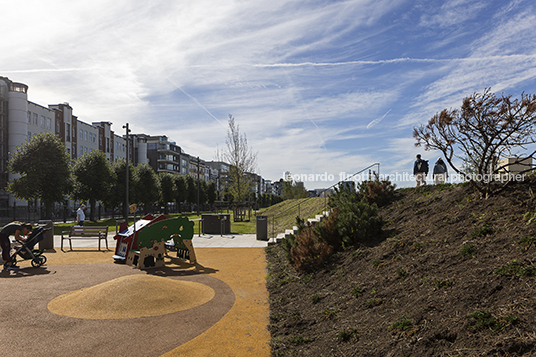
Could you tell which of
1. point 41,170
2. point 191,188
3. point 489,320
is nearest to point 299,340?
point 489,320

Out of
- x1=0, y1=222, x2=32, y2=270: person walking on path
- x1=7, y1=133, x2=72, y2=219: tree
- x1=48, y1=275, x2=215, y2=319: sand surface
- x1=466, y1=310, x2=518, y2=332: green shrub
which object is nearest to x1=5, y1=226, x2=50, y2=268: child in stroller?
x1=0, y1=222, x2=32, y2=270: person walking on path

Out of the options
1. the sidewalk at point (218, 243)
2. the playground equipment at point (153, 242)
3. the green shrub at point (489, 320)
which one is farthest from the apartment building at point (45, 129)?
the green shrub at point (489, 320)

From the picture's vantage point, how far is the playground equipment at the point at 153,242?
1051 cm

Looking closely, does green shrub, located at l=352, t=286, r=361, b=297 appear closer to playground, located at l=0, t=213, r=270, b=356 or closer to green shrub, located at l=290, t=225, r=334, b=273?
playground, located at l=0, t=213, r=270, b=356

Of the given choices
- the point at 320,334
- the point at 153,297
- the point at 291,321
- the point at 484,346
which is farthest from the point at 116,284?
the point at 484,346

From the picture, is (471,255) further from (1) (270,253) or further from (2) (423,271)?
(1) (270,253)

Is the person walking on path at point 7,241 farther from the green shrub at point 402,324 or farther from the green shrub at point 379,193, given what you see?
the green shrub at point 379,193

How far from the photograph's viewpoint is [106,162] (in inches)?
1507

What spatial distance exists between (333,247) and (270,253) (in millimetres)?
4883

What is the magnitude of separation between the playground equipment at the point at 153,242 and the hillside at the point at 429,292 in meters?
4.30

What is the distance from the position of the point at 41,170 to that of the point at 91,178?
6202mm

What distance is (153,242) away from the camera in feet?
34.9

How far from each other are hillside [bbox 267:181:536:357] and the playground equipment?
4.30 m

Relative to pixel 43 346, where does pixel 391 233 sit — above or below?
above
